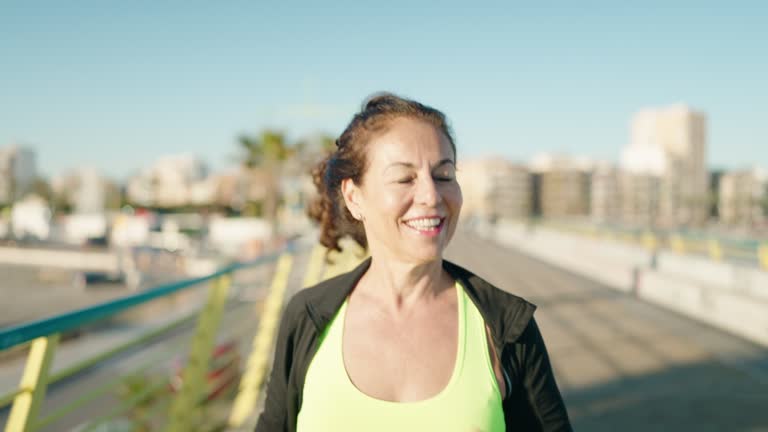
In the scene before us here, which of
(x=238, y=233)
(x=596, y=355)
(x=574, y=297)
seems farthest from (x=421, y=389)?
(x=238, y=233)

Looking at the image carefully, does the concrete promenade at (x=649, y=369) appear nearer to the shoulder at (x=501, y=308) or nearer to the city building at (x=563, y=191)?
the shoulder at (x=501, y=308)

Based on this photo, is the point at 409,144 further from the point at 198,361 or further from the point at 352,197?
the point at 198,361

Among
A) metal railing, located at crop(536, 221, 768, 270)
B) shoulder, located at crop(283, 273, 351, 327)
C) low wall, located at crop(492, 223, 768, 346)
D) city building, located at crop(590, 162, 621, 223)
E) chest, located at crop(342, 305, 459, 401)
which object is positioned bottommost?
city building, located at crop(590, 162, 621, 223)

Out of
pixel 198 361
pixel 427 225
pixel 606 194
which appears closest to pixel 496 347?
pixel 427 225

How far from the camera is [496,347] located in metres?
1.68

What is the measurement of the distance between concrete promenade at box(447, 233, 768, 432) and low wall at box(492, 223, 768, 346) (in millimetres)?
385

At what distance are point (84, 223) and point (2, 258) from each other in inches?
414

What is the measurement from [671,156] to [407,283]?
164822 mm

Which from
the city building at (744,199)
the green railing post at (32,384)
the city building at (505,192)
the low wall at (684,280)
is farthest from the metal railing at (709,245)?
the city building at (505,192)

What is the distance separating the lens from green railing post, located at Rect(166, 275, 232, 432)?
3963mm

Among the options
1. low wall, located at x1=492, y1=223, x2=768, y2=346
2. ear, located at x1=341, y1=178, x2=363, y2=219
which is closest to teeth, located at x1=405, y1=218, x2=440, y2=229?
ear, located at x1=341, y1=178, x2=363, y2=219

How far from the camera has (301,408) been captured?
1.78 m

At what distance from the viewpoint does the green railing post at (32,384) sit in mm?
2162

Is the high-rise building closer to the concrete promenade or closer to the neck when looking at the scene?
the concrete promenade
